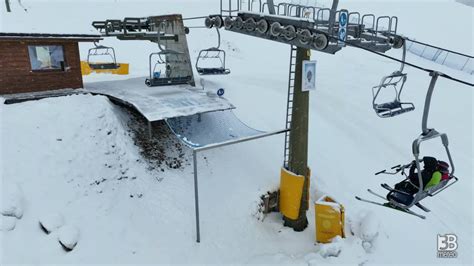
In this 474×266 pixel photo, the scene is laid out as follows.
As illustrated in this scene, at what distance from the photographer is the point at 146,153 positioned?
493 inches

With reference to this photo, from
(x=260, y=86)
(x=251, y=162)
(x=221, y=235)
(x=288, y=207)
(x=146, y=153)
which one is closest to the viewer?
(x=221, y=235)

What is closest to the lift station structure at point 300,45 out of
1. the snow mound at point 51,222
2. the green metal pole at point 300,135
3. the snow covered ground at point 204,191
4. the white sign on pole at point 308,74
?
the green metal pole at point 300,135

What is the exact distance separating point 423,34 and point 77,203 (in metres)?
41.8

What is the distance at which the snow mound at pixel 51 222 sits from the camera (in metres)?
9.23

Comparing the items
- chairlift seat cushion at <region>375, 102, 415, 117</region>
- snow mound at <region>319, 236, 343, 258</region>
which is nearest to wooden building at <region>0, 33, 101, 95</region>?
chairlift seat cushion at <region>375, 102, 415, 117</region>

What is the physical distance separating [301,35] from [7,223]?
A: 882cm

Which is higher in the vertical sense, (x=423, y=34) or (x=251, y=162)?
(x=423, y=34)

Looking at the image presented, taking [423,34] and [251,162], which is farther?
[423,34]

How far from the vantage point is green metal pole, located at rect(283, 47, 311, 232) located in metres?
10.8

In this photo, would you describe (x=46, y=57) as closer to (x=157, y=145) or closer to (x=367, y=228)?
(x=157, y=145)

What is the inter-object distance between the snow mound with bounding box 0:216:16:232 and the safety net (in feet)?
15.4

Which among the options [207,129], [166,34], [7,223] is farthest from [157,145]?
[166,34]

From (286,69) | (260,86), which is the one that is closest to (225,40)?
(286,69)

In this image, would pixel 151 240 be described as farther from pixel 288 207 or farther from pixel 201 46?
pixel 201 46
